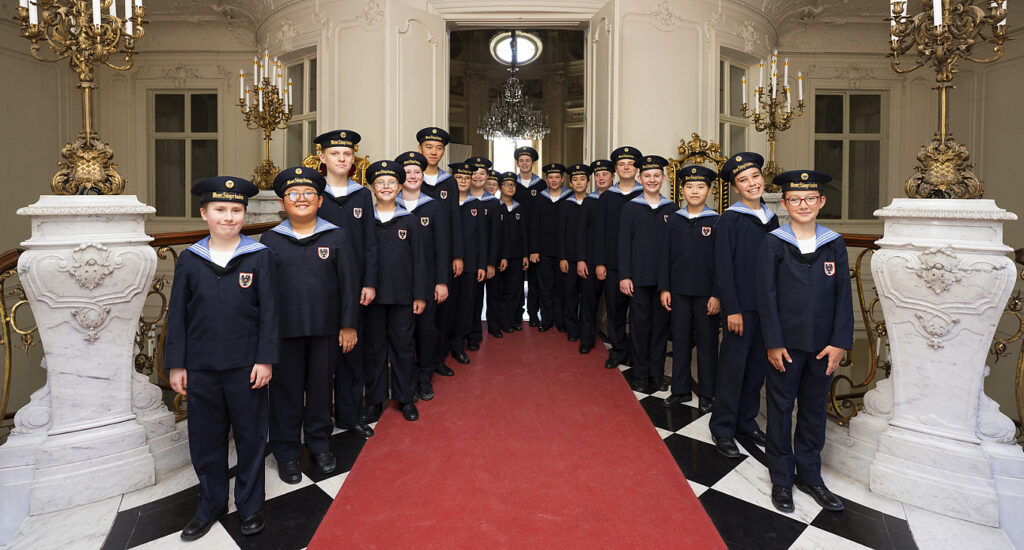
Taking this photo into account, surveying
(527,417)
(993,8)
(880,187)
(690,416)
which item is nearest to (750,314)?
(690,416)

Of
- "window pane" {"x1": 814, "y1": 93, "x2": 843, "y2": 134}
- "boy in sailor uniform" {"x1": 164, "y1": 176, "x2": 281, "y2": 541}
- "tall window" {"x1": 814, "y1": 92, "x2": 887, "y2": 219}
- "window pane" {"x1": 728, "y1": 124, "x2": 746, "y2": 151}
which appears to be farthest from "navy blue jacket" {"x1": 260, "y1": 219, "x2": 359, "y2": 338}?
"window pane" {"x1": 814, "y1": 93, "x2": 843, "y2": 134}

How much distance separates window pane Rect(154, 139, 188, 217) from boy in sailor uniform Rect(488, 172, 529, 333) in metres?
5.84

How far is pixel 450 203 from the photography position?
12.8ft

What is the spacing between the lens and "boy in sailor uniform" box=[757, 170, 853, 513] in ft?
7.43

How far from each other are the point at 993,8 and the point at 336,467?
390 cm

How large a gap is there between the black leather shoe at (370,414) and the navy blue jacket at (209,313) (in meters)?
1.18

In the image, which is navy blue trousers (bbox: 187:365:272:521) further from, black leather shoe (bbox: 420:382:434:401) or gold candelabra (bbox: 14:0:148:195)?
black leather shoe (bbox: 420:382:434:401)

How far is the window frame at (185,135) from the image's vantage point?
26.0 feet

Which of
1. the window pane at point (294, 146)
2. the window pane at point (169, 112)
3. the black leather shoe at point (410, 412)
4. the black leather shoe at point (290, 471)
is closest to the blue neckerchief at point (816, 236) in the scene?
the black leather shoe at point (410, 412)

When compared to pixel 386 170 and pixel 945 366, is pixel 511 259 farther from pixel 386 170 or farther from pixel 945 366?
pixel 945 366

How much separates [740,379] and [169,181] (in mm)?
8789

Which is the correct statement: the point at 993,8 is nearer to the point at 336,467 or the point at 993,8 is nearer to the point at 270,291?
the point at 270,291

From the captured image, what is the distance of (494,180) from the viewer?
5.17m

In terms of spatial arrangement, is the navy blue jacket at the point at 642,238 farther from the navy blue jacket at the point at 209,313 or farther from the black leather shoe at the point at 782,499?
the navy blue jacket at the point at 209,313
